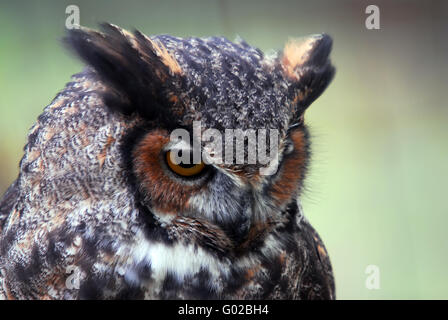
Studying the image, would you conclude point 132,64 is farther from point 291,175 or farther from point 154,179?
point 291,175

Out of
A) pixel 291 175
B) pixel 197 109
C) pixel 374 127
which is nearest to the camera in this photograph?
pixel 197 109

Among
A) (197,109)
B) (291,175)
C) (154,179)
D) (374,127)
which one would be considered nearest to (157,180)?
(154,179)

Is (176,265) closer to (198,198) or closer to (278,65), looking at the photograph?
(198,198)

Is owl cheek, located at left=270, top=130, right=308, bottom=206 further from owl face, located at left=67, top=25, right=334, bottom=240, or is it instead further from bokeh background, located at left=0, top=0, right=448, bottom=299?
bokeh background, located at left=0, top=0, right=448, bottom=299

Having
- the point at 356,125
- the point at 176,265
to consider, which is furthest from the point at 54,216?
the point at 356,125

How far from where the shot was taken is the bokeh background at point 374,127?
2.81 metres

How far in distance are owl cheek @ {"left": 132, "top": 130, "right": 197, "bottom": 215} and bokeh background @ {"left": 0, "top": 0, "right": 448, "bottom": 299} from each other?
1432 millimetres

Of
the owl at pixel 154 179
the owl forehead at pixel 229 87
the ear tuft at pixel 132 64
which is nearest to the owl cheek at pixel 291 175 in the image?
the owl at pixel 154 179

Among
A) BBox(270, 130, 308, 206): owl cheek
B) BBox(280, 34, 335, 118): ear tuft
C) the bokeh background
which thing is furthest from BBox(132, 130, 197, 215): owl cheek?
the bokeh background

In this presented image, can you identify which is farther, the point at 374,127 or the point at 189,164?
the point at 374,127

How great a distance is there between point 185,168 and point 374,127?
11.3 ft

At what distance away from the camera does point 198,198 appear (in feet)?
4.11

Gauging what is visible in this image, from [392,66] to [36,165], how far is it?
3629mm

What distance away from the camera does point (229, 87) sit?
3.89 ft
